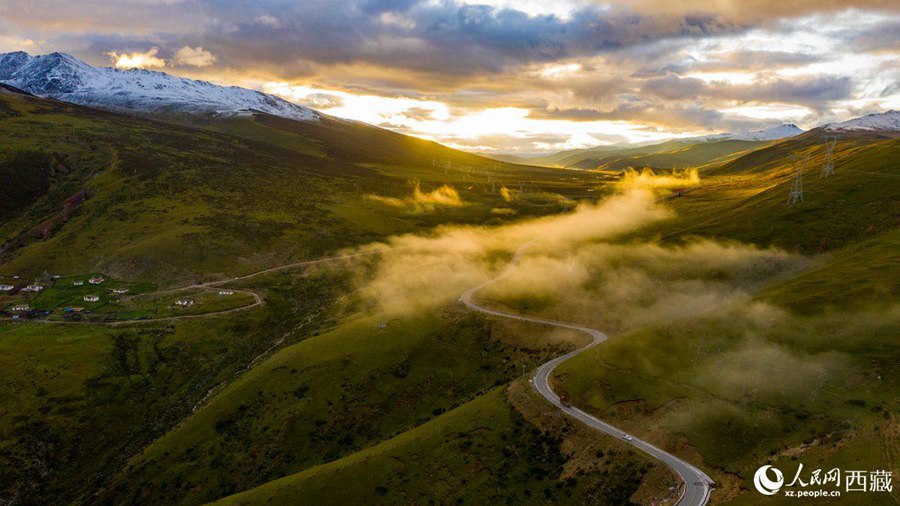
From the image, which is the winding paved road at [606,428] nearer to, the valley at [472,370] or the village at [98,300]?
the valley at [472,370]

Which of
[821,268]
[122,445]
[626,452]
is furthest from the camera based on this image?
[821,268]

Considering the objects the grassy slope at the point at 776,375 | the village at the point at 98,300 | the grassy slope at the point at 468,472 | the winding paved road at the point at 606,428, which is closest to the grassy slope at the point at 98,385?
the village at the point at 98,300

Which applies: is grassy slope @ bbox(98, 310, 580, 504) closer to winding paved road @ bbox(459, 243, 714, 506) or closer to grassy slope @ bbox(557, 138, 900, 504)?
winding paved road @ bbox(459, 243, 714, 506)

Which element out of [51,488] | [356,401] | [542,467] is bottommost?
[51,488]

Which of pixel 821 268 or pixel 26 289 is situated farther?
pixel 26 289

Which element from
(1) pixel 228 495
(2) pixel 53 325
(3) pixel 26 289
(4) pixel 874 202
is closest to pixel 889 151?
(4) pixel 874 202

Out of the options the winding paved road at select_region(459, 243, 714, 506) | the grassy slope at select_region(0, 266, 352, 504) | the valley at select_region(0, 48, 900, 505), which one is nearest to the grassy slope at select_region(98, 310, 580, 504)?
the valley at select_region(0, 48, 900, 505)

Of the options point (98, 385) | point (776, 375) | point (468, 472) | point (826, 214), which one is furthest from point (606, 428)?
point (826, 214)

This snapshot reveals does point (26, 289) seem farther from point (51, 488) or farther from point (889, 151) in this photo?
point (889, 151)

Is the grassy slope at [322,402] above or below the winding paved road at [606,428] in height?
below
